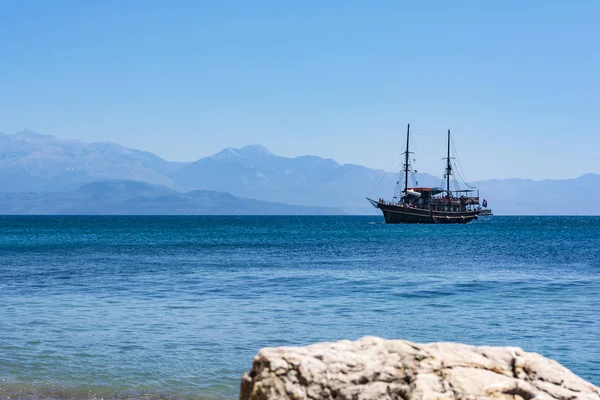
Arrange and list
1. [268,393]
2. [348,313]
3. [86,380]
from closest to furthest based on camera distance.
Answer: [268,393] < [86,380] < [348,313]

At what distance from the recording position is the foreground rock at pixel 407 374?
21.8 ft

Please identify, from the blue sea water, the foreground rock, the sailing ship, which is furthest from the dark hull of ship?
the foreground rock

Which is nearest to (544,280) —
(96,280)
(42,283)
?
(96,280)

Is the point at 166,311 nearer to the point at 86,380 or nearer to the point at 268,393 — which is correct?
the point at 86,380

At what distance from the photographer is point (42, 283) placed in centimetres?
3331

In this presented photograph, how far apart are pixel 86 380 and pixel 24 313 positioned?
1001 cm

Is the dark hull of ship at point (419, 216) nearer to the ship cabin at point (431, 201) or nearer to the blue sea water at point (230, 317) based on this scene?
the ship cabin at point (431, 201)

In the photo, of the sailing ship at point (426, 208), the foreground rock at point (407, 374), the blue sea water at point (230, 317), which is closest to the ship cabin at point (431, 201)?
the sailing ship at point (426, 208)

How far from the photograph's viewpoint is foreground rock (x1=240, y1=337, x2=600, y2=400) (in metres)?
6.63

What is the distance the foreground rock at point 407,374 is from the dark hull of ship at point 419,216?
137m

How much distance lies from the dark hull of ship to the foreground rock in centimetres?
13713

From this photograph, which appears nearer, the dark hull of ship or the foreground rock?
the foreground rock

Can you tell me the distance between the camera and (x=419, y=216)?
143 metres

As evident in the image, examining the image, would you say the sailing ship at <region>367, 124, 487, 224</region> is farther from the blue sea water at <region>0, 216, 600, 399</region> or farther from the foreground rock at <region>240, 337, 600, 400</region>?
the foreground rock at <region>240, 337, 600, 400</region>
